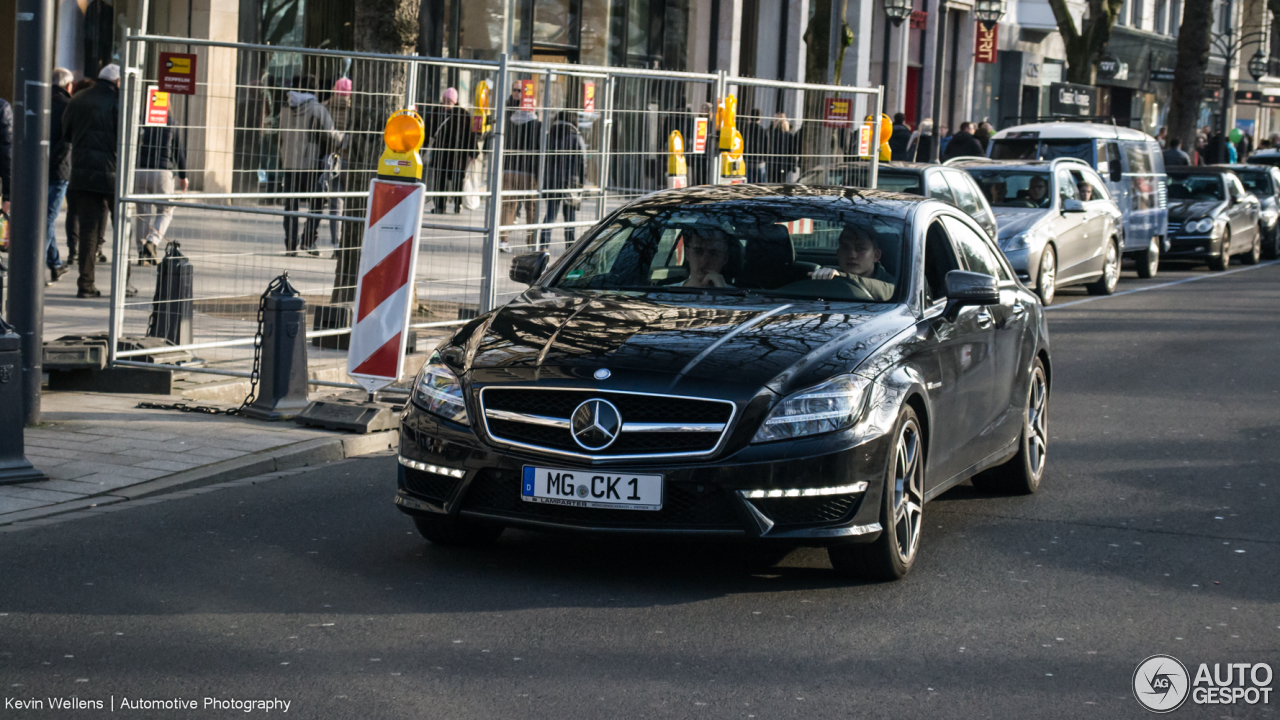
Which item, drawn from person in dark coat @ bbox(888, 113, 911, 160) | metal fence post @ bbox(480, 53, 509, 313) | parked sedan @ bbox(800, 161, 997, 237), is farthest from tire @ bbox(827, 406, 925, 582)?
person in dark coat @ bbox(888, 113, 911, 160)

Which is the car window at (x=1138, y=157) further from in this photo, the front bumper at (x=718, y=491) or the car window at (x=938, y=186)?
the front bumper at (x=718, y=491)

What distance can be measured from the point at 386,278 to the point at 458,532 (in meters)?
3.00

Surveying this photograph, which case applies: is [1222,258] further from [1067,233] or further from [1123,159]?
[1067,233]

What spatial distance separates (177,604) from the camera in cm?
567

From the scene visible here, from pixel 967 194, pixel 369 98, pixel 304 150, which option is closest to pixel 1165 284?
pixel 967 194

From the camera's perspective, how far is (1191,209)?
2622 centimetres

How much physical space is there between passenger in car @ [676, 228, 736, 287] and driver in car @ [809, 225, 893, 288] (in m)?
0.37

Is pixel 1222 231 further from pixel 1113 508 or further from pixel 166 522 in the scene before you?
pixel 166 522

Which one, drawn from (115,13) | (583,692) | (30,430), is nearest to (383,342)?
(30,430)

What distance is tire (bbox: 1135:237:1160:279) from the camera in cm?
2398

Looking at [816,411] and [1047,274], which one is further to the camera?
[1047,274]

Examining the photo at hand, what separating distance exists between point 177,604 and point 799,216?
3062 millimetres

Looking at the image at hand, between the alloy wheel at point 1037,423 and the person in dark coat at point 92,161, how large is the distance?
8.90 metres

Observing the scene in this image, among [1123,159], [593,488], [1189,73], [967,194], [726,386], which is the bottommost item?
[593,488]
